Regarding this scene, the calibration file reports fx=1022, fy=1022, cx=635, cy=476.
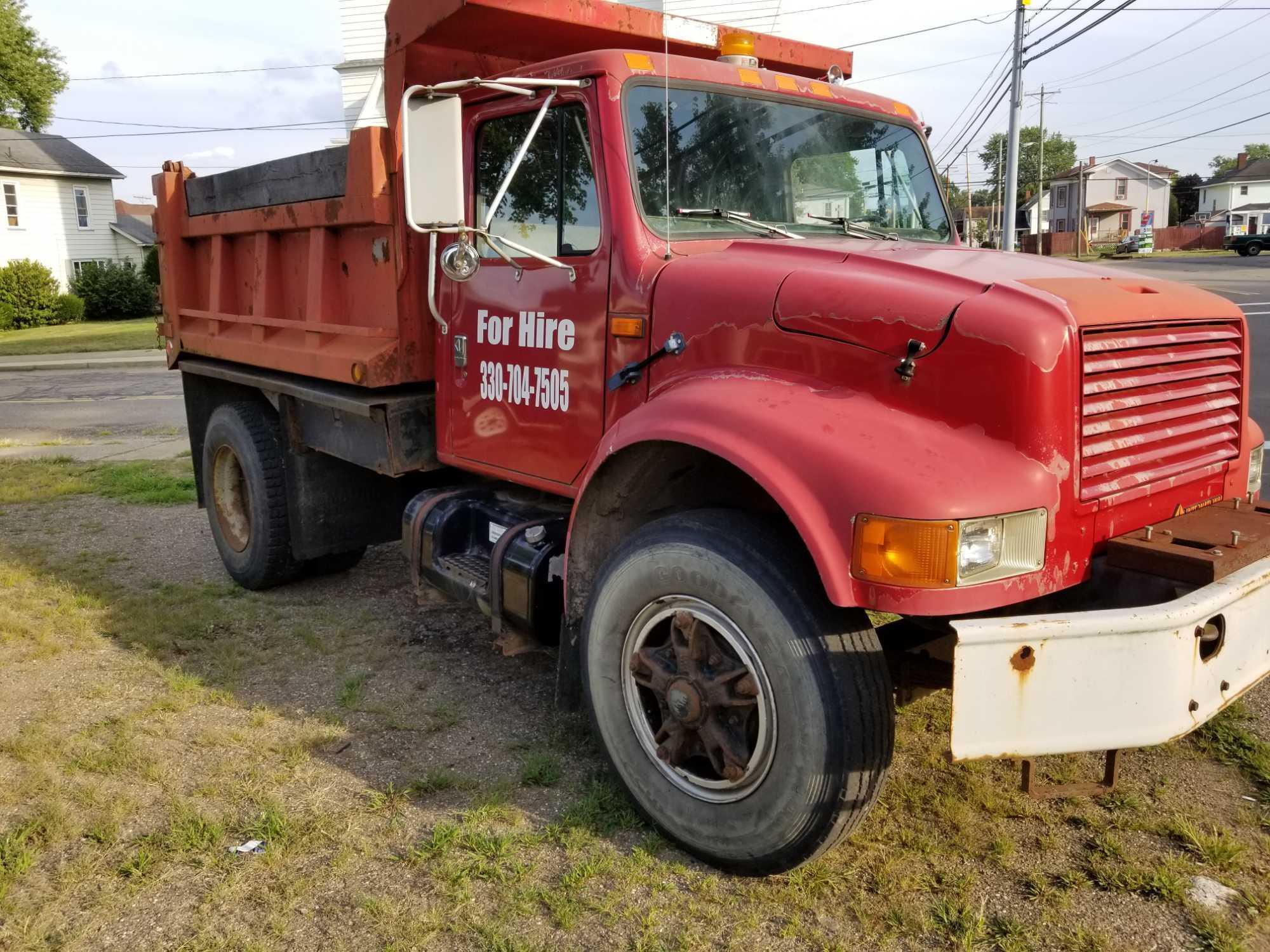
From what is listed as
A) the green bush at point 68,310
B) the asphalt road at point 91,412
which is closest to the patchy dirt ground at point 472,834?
the asphalt road at point 91,412

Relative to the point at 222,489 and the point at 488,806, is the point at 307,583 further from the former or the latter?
the point at 488,806

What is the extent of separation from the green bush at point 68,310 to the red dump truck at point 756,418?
108 ft

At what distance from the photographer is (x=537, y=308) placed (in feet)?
12.4

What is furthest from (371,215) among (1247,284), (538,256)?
(1247,284)

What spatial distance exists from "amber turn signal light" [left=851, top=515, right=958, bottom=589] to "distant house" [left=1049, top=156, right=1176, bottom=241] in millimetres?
85051

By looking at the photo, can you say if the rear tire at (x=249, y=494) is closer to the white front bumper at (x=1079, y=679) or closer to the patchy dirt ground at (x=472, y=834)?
the patchy dirt ground at (x=472, y=834)

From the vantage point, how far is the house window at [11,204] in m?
36.7

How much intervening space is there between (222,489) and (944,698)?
4.28 metres

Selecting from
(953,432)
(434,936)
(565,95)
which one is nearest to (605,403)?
(565,95)

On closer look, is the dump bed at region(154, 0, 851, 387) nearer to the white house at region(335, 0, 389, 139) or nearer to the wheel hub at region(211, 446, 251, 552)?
the wheel hub at region(211, 446, 251, 552)

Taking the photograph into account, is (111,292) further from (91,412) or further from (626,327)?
(626,327)

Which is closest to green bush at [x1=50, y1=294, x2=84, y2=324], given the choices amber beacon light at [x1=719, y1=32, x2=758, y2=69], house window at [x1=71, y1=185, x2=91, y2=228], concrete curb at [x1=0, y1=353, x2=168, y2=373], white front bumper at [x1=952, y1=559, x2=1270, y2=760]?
house window at [x1=71, y1=185, x2=91, y2=228]

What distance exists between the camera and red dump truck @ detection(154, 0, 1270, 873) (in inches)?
100.0

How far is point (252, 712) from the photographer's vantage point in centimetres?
421
